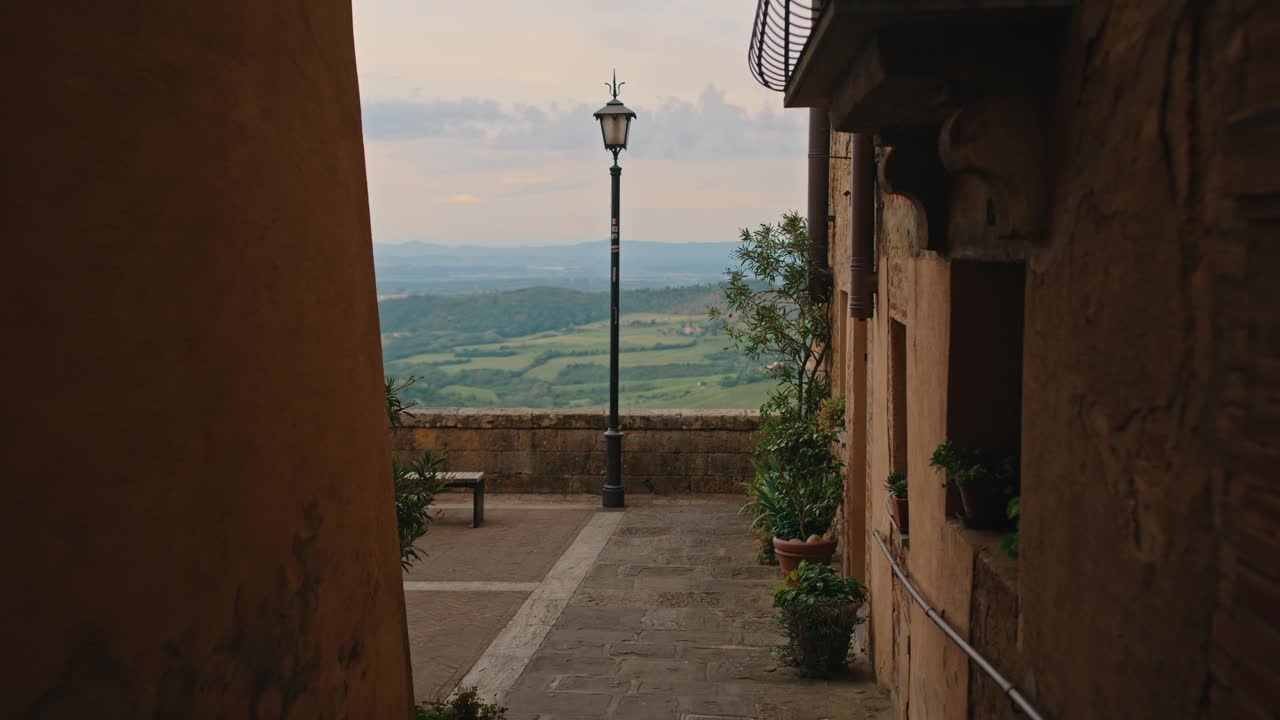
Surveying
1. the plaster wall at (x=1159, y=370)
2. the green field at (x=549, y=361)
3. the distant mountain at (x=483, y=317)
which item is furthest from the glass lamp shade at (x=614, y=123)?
the distant mountain at (x=483, y=317)

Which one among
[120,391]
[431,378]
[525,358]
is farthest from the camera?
[525,358]

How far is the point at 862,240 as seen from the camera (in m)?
7.01

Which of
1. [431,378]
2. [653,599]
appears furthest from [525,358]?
[653,599]

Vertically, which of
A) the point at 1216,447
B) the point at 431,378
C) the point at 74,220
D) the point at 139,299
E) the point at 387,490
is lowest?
the point at 431,378

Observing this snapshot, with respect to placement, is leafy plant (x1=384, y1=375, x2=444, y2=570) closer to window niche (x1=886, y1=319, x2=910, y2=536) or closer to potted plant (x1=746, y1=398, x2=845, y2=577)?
window niche (x1=886, y1=319, x2=910, y2=536)

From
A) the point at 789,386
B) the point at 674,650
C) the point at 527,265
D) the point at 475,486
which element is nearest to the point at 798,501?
the point at 789,386

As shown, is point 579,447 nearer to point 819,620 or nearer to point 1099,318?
point 819,620

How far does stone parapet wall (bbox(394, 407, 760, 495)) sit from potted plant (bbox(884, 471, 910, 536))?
7.22 metres

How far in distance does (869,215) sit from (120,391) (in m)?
5.49

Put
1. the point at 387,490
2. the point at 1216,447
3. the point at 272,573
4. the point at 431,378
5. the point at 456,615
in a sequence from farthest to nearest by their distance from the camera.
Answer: the point at 431,378 < the point at 456,615 < the point at 387,490 < the point at 272,573 < the point at 1216,447

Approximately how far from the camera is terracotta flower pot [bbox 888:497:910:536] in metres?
5.49

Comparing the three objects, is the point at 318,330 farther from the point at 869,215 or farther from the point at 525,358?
the point at 525,358

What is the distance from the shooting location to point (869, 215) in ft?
23.0

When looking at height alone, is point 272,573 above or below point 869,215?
below
